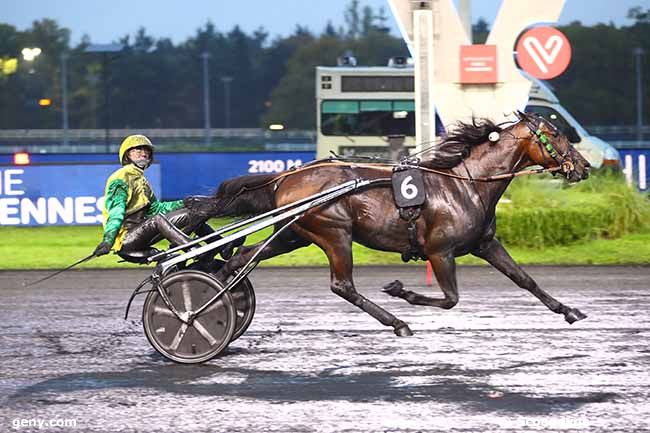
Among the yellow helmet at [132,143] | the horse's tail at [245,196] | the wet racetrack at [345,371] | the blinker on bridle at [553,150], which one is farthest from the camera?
the horse's tail at [245,196]

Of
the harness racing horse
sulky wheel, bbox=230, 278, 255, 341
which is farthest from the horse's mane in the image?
sulky wheel, bbox=230, 278, 255, 341

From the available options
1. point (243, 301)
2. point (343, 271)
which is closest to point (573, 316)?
point (343, 271)

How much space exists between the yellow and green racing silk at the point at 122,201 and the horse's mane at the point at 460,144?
1.97 metres

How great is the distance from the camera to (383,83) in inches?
973

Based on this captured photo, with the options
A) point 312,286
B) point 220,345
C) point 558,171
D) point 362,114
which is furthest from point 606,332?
point 362,114

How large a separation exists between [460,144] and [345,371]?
5.95ft

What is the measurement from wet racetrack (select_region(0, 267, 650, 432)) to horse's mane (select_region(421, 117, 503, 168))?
1.37 meters

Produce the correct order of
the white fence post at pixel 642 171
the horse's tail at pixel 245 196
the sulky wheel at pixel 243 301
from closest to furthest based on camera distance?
the horse's tail at pixel 245 196 < the sulky wheel at pixel 243 301 < the white fence post at pixel 642 171

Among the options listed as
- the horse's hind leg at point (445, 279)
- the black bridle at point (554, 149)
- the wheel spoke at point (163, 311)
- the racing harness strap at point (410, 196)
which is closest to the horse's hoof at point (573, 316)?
the horse's hind leg at point (445, 279)

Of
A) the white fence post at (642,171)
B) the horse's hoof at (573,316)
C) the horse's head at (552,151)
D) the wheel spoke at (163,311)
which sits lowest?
the horse's hoof at (573,316)

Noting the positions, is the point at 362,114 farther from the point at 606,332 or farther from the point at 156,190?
the point at 606,332

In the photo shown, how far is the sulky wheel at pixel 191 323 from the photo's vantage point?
7.69m

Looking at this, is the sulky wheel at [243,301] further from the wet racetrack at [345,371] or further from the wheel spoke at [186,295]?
the wheel spoke at [186,295]

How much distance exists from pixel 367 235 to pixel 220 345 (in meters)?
1.26
